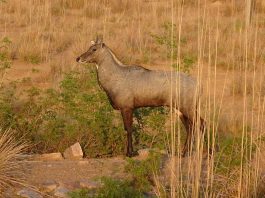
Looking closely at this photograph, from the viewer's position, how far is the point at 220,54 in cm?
1528

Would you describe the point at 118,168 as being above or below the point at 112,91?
below

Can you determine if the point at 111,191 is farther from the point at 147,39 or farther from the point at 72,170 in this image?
the point at 147,39

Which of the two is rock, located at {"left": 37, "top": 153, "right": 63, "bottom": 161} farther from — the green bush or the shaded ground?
the green bush

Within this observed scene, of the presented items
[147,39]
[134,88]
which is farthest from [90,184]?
[147,39]

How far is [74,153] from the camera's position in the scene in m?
7.83

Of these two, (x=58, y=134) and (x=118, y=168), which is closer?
(x=118, y=168)

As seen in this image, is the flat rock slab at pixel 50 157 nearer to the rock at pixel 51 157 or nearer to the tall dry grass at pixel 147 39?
the rock at pixel 51 157

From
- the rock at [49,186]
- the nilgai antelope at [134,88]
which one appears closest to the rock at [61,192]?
the rock at [49,186]

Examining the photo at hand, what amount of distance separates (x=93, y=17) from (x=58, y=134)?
13.1 metres

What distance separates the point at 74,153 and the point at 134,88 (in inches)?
40.4

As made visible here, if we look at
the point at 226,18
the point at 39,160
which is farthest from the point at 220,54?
the point at 39,160

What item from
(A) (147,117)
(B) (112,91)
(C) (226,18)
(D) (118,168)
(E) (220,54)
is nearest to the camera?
(D) (118,168)

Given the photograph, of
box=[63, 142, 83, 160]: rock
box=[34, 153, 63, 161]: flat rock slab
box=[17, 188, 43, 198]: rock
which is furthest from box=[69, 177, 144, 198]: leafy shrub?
box=[63, 142, 83, 160]: rock

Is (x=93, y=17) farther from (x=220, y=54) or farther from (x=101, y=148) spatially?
(x=101, y=148)
